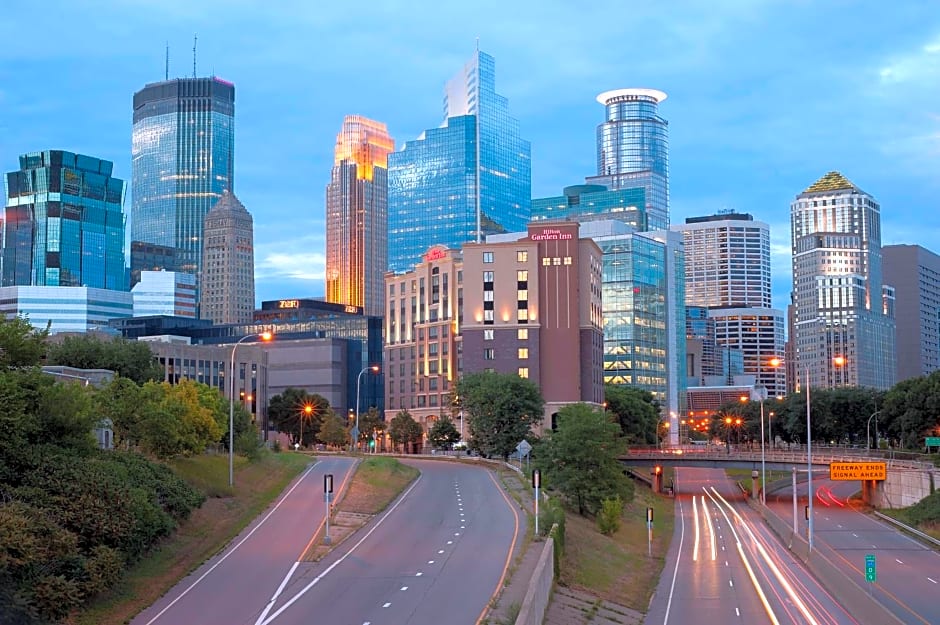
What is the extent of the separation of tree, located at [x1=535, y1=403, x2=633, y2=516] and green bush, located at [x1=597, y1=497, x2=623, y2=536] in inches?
99.2

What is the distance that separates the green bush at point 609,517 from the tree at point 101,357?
A: 40.2 meters

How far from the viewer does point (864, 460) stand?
408 ft

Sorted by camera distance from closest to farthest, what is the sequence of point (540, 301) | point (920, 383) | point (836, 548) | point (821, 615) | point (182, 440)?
point (821, 615), point (182, 440), point (836, 548), point (920, 383), point (540, 301)

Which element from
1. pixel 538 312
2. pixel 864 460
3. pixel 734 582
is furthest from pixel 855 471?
pixel 538 312

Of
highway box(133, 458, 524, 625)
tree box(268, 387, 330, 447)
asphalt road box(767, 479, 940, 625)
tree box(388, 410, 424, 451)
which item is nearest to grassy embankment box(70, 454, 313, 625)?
highway box(133, 458, 524, 625)

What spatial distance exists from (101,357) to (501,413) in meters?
44.9

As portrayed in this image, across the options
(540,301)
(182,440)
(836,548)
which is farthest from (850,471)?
(540,301)

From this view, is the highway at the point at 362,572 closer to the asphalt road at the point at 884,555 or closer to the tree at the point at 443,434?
the asphalt road at the point at 884,555

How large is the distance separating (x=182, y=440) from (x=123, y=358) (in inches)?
1377

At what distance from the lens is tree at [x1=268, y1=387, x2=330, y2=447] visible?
612 ft

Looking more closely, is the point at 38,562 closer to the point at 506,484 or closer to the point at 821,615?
the point at 821,615

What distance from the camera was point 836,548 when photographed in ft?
286

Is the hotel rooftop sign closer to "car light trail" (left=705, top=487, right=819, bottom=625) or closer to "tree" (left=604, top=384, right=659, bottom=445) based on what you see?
"car light trail" (left=705, top=487, right=819, bottom=625)

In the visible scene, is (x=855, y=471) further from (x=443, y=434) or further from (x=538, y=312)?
(x=538, y=312)
